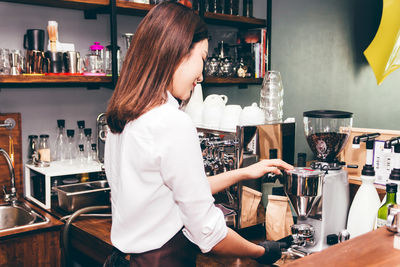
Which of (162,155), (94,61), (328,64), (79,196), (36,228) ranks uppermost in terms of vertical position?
(328,64)

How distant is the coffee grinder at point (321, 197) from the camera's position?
4.62 feet

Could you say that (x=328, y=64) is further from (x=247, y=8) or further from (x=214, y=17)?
(x=214, y=17)

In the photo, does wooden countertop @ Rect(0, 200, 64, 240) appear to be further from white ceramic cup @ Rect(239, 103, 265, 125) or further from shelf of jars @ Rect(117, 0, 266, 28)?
shelf of jars @ Rect(117, 0, 266, 28)

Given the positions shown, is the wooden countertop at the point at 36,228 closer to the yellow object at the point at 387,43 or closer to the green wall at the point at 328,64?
the green wall at the point at 328,64

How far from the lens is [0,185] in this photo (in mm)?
2352

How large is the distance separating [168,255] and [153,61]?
1.63 ft

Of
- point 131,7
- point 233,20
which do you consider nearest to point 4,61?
point 131,7

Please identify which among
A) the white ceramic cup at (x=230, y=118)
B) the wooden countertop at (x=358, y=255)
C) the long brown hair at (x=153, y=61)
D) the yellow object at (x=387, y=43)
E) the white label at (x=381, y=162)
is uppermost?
the yellow object at (x=387, y=43)

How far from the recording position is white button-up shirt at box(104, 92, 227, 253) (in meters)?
0.95

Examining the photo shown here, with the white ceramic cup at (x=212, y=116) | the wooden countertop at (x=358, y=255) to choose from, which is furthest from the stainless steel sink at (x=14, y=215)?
the wooden countertop at (x=358, y=255)

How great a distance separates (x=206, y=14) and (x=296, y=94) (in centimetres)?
151

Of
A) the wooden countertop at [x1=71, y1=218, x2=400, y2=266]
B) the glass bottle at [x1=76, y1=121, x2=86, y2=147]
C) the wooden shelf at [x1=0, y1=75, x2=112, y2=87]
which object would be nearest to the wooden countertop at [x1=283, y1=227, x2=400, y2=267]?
the wooden countertop at [x1=71, y1=218, x2=400, y2=266]

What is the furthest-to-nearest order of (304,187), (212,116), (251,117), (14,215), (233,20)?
(233,20)
(14,215)
(212,116)
(251,117)
(304,187)

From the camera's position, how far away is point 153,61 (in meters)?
1.01
